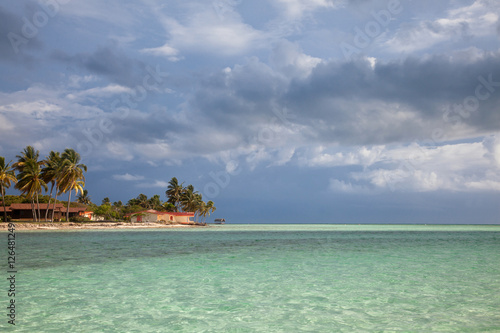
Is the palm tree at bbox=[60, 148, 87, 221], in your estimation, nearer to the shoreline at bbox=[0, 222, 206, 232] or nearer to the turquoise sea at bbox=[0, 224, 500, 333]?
the shoreline at bbox=[0, 222, 206, 232]

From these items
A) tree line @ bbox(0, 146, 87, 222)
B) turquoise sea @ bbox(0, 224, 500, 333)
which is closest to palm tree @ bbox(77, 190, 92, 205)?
tree line @ bbox(0, 146, 87, 222)

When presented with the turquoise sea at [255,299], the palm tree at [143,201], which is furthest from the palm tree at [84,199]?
the turquoise sea at [255,299]

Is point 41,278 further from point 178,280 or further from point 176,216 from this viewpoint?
point 176,216

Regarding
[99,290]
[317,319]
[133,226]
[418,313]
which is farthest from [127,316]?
[133,226]

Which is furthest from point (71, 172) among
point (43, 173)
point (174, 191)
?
point (174, 191)

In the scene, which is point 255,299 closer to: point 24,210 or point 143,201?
point 24,210

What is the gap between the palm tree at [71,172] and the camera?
6700 centimetres

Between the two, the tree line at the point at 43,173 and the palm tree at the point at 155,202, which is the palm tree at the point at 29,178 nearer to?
the tree line at the point at 43,173

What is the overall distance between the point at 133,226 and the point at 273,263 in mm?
66491

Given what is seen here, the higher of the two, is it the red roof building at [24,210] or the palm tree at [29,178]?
the palm tree at [29,178]

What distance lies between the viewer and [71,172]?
220ft

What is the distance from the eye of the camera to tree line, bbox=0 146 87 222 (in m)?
62.7

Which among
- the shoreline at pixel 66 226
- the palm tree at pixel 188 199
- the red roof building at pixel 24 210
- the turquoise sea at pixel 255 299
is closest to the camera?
the turquoise sea at pixel 255 299

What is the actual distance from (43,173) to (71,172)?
4903 millimetres
